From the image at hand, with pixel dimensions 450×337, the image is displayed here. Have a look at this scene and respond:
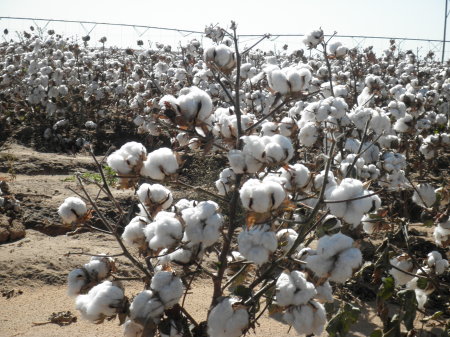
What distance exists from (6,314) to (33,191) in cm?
228

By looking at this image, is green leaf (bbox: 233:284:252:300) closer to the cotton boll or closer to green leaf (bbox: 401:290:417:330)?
the cotton boll

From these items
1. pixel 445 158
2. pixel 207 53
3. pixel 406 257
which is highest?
pixel 207 53

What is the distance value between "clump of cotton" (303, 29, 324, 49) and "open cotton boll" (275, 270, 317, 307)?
258 centimetres

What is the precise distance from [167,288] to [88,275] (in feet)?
1.10

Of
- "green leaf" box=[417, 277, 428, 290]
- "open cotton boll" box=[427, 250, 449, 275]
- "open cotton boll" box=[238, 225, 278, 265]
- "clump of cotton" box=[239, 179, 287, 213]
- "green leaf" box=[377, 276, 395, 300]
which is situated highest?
"clump of cotton" box=[239, 179, 287, 213]

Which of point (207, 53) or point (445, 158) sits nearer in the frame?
point (207, 53)

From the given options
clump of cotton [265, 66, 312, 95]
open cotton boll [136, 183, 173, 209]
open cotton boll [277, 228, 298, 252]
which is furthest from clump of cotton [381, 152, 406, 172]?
open cotton boll [136, 183, 173, 209]

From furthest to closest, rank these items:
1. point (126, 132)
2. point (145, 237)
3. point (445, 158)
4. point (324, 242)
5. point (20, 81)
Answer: point (20, 81) < point (126, 132) < point (445, 158) < point (145, 237) < point (324, 242)

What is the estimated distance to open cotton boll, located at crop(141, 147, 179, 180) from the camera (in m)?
1.65

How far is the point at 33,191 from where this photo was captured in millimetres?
4996

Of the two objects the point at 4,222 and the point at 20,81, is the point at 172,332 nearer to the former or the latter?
the point at 4,222

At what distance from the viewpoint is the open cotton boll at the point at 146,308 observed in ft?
5.28

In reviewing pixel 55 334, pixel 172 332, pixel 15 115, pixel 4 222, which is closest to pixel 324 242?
pixel 172 332

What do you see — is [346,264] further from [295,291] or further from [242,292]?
[242,292]
